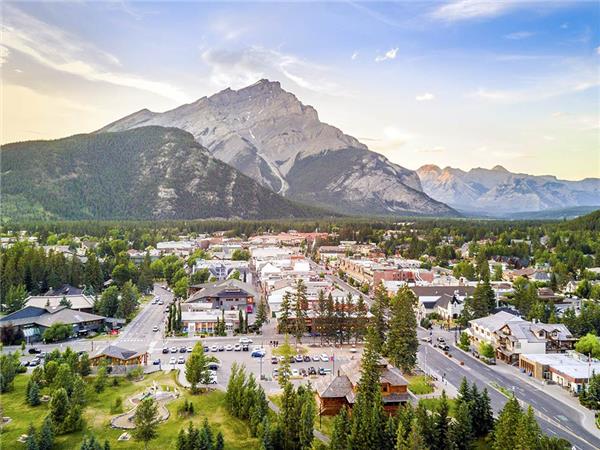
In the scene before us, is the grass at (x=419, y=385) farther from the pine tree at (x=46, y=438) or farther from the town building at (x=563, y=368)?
the pine tree at (x=46, y=438)

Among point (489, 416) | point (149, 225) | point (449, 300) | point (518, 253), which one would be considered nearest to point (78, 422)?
point (489, 416)

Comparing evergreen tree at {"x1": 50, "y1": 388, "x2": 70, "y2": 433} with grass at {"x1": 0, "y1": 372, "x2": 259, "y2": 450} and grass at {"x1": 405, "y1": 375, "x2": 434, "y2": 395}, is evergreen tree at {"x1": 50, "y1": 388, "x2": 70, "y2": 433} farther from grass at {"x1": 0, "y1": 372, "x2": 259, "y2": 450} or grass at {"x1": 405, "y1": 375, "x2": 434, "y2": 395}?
grass at {"x1": 405, "y1": 375, "x2": 434, "y2": 395}

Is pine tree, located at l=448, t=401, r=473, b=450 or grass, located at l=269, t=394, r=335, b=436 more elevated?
pine tree, located at l=448, t=401, r=473, b=450

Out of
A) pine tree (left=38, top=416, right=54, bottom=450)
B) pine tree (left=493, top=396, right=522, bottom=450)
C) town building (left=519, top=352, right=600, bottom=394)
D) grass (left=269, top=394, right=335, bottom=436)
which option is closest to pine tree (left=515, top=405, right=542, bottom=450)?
pine tree (left=493, top=396, right=522, bottom=450)

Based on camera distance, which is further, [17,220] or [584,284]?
[17,220]

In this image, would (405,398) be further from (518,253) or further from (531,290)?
(518,253)

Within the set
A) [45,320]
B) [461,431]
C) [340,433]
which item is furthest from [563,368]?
[45,320]

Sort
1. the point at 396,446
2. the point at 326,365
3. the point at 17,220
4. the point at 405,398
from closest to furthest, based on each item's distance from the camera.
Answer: the point at 396,446 → the point at 405,398 → the point at 326,365 → the point at 17,220
